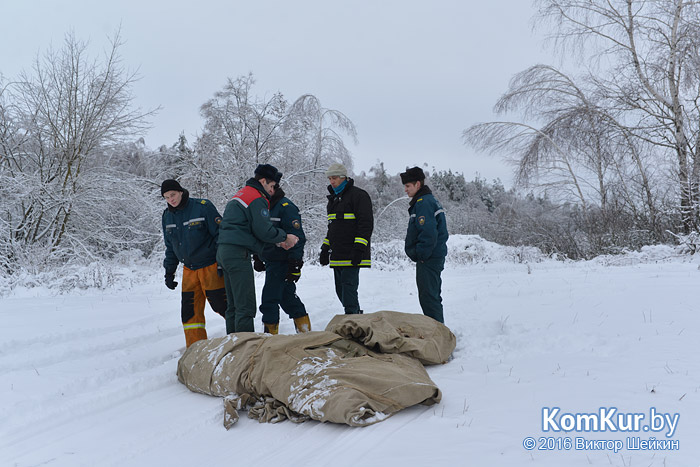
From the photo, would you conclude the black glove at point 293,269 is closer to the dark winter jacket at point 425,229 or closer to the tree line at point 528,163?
the dark winter jacket at point 425,229

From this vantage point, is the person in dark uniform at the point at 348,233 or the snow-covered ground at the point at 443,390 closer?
the snow-covered ground at the point at 443,390

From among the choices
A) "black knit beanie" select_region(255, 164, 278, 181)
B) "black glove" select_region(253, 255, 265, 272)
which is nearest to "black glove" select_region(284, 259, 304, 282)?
"black glove" select_region(253, 255, 265, 272)

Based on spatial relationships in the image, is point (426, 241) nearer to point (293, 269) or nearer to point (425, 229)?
point (425, 229)

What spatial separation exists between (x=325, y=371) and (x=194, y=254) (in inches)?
99.4

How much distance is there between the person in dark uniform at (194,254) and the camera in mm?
4891

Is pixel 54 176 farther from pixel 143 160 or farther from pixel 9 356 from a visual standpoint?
pixel 9 356

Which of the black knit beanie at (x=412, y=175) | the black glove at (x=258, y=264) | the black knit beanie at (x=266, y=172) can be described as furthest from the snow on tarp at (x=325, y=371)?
the black knit beanie at (x=266, y=172)

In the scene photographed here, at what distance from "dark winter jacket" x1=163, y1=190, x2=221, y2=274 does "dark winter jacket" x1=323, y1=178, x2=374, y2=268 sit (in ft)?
4.39

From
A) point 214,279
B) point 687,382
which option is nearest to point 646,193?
point 687,382

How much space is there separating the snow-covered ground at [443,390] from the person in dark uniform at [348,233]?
1.04 meters

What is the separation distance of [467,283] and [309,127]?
1119 cm

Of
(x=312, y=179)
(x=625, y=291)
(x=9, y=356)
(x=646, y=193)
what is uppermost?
(x=312, y=179)

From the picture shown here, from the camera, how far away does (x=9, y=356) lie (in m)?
4.46

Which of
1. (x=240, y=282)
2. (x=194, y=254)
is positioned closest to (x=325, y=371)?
(x=240, y=282)
